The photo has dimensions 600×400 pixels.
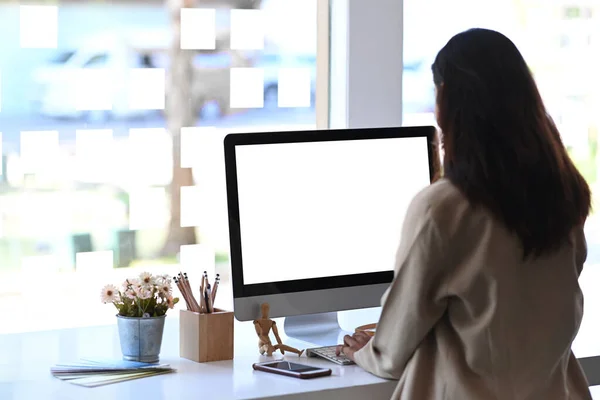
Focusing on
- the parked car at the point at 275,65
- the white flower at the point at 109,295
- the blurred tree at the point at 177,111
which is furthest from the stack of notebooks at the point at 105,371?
the parked car at the point at 275,65

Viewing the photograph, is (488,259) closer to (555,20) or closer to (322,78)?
(322,78)

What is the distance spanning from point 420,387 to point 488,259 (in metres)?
0.27

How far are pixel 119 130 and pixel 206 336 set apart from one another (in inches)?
32.5

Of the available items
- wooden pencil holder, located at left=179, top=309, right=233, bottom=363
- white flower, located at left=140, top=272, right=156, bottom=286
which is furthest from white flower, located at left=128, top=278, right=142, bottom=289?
wooden pencil holder, located at left=179, top=309, right=233, bottom=363

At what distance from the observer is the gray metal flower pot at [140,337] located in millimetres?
1934

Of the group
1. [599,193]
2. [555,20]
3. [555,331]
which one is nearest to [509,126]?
[555,331]

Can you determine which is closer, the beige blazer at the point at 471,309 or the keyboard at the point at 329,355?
the beige blazer at the point at 471,309

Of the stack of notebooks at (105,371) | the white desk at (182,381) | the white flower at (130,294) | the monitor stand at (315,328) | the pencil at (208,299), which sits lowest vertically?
the white desk at (182,381)

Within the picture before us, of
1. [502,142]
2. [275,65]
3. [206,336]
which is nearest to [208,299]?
[206,336]

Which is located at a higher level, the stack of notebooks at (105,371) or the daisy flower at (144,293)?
the daisy flower at (144,293)

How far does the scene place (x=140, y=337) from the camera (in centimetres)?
194

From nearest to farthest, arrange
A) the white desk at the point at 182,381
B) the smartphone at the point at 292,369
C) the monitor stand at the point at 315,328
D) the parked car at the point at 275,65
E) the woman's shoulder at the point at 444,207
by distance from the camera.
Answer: the woman's shoulder at the point at 444,207 → the white desk at the point at 182,381 → the smartphone at the point at 292,369 → the monitor stand at the point at 315,328 → the parked car at the point at 275,65

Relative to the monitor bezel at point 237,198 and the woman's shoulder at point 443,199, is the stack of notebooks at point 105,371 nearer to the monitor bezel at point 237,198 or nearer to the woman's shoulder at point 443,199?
Answer: the monitor bezel at point 237,198

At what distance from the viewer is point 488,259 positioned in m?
1.64
